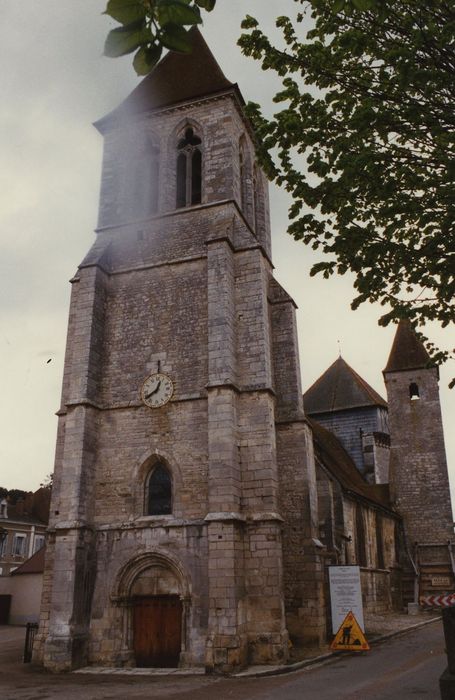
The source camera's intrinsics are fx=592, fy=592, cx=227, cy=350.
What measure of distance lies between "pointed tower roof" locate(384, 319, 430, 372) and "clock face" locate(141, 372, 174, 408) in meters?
18.4

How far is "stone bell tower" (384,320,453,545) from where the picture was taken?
93.5 ft

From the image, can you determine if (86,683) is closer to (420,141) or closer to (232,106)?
(420,141)

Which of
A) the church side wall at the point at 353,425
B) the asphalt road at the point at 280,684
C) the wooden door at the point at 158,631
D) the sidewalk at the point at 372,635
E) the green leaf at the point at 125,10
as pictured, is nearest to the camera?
the green leaf at the point at 125,10

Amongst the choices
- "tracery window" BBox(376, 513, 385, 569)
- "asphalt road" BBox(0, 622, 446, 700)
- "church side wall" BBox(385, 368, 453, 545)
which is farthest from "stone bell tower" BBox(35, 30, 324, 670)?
"church side wall" BBox(385, 368, 453, 545)

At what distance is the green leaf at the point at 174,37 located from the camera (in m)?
→ 2.07

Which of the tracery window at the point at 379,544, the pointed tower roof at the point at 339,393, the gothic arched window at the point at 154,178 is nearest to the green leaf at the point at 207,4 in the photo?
the gothic arched window at the point at 154,178

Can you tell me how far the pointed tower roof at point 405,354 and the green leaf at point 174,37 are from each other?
3037cm

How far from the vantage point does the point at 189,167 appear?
19.8 meters

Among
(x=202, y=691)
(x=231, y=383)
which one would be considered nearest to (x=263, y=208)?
(x=231, y=383)

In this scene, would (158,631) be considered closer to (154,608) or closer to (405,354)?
(154,608)

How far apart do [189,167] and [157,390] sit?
26.4 ft

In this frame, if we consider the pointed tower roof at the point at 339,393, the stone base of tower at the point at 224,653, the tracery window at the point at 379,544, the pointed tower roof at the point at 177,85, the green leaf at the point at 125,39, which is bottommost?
the stone base of tower at the point at 224,653

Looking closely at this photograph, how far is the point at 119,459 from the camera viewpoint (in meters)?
Result: 16.0

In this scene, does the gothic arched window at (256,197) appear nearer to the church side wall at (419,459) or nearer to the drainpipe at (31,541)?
the church side wall at (419,459)
